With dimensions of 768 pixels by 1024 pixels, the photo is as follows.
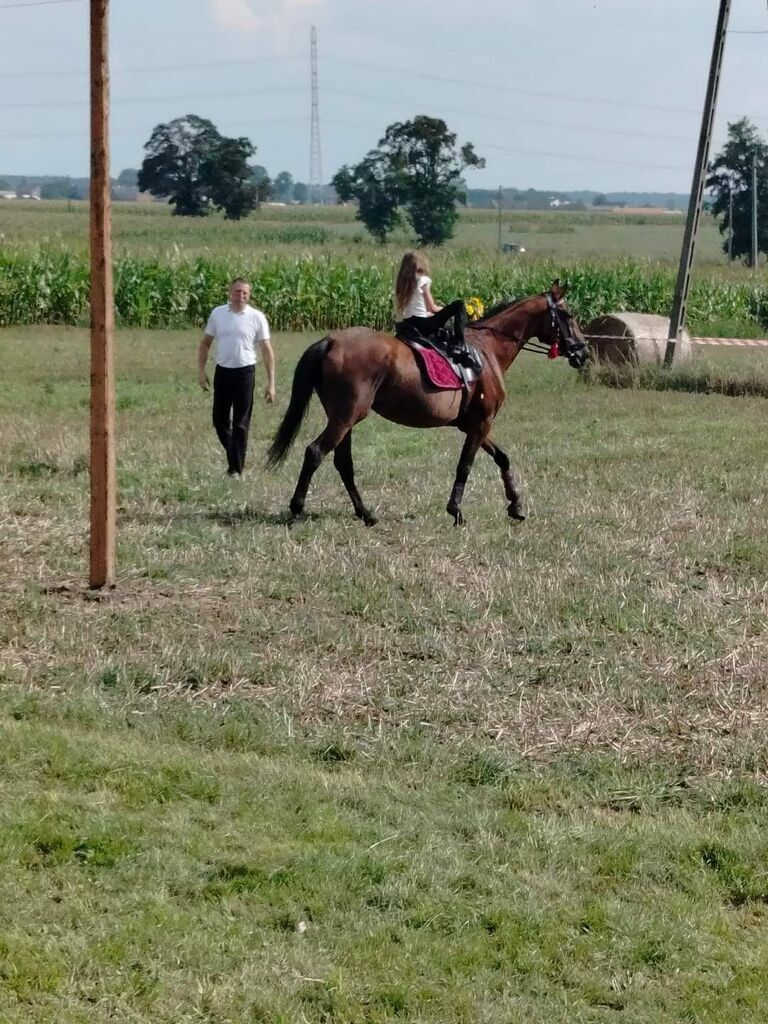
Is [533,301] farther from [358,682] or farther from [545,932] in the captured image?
[545,932]

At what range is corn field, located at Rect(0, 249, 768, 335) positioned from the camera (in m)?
30.8

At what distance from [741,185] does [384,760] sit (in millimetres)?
62939

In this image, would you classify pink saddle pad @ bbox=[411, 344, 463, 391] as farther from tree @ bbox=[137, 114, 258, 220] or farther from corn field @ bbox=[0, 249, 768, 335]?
tree @ bbox=[137, 114, 258, 220]

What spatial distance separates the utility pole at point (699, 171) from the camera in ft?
76.3

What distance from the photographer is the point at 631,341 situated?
23.3 m

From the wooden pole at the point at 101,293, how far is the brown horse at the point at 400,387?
8.29 ft

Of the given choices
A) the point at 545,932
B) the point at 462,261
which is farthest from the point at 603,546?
the point at 462,261

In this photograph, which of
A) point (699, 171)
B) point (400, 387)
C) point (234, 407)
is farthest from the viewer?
point (699, 171)

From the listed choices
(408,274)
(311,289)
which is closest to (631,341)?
(311,289)

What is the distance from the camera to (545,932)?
16.0 ft

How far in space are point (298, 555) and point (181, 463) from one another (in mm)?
4323

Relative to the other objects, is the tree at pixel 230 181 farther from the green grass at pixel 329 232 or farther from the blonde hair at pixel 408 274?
the blonde hair at pixel 408 274

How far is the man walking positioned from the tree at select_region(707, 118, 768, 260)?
179ft

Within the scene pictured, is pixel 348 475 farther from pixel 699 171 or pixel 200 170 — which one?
pixel 200 170
